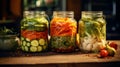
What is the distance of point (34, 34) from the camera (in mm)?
2020

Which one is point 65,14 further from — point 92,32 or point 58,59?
point 58,59

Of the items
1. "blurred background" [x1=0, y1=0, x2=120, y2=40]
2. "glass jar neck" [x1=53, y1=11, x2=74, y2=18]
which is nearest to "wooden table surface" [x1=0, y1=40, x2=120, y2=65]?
"glass jar neck" [x1=53, y1=11, x2=74, y2=18]

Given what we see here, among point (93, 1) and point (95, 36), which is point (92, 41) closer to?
point (95, 36)

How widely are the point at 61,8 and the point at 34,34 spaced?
357 cm

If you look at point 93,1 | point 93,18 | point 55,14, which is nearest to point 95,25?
point 93,18

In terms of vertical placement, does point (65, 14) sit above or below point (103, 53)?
above

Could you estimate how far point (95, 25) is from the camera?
81.3 inches

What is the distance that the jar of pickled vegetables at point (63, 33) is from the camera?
204cm

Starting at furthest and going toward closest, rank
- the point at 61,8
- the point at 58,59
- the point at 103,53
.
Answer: the point at 61,8, the point at 103,53, the point at 58,59

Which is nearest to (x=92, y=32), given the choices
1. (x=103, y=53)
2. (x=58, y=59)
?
(x=103, y=53)

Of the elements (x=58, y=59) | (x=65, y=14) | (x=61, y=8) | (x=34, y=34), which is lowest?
(x=58, y=59)

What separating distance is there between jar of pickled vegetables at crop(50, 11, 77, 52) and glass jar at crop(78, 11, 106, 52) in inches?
2.8

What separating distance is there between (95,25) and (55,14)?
333 millimetres

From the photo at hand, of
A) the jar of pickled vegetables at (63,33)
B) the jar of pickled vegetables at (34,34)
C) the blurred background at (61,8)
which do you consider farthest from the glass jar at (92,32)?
the blurred background at (61,8)
